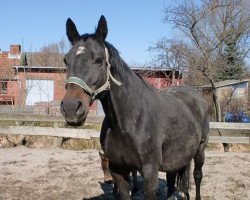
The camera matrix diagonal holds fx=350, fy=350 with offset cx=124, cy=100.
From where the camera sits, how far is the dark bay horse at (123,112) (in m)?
2.65

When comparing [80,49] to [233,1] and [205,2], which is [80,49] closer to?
[205,2]

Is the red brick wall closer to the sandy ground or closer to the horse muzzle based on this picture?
the sandy ground

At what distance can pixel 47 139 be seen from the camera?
423 inches

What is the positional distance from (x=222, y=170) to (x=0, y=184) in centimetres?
449

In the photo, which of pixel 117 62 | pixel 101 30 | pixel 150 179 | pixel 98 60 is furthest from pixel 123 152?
pixel 101 30

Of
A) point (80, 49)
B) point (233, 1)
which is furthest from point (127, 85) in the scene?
point (233, 1)

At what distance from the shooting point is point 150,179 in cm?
323

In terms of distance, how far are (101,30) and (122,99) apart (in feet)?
2.18

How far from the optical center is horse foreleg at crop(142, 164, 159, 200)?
126 inches

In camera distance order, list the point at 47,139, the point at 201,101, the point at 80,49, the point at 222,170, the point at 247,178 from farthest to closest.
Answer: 1. the point at 47,139
2. the point at 222,170
3. the point at 247,178
4. the point at 201,101
5. the point at 80,49

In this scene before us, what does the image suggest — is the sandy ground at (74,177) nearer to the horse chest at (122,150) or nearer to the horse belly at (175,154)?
the horse belly at (175,154)

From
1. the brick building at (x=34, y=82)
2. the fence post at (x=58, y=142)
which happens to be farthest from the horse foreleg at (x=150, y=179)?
the brick building at (x=34, y=82)

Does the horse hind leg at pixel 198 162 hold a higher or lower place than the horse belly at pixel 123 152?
lower

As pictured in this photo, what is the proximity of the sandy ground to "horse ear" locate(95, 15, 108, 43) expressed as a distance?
3.35m
